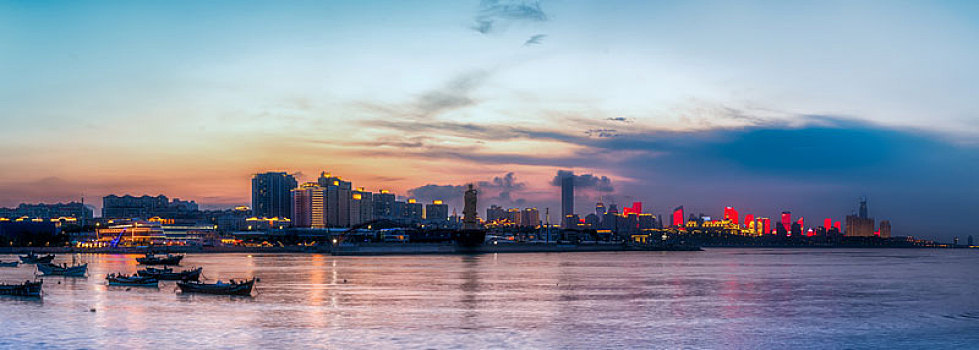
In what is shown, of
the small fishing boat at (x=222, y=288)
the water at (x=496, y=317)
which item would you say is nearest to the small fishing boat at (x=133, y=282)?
the water at (x=496, y=317)

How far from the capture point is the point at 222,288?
209 ft

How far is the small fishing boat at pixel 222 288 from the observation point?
6266 centimetres

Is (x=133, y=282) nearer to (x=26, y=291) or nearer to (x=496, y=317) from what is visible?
(x=26, y=291)

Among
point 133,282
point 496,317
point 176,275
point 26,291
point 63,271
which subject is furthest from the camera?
point 63,271

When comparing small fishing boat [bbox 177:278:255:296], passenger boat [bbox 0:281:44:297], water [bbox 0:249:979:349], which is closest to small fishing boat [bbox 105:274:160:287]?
water [bbox 0:249:979:349]

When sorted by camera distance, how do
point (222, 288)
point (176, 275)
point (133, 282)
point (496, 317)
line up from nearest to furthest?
point (496, 317) → point (222, 288) → point (133, 282) → point (176, 275)

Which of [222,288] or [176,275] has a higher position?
[222,288]

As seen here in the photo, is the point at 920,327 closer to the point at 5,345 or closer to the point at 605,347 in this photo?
the point at 605,347

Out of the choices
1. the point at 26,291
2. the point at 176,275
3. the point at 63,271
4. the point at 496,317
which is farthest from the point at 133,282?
the point at 496,317

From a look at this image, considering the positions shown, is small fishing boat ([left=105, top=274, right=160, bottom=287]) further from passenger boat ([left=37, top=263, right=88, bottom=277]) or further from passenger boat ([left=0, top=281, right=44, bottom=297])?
passenger boat ([left=37, top=263, right=88, bottom=277])

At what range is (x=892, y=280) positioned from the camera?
93062 millimetres

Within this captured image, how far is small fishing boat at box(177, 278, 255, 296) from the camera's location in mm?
62656

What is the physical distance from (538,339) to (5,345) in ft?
80.2

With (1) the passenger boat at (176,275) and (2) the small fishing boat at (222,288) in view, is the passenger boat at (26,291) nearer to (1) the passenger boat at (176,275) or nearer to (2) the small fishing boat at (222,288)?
(2) the small fishing boat at (222,288)
